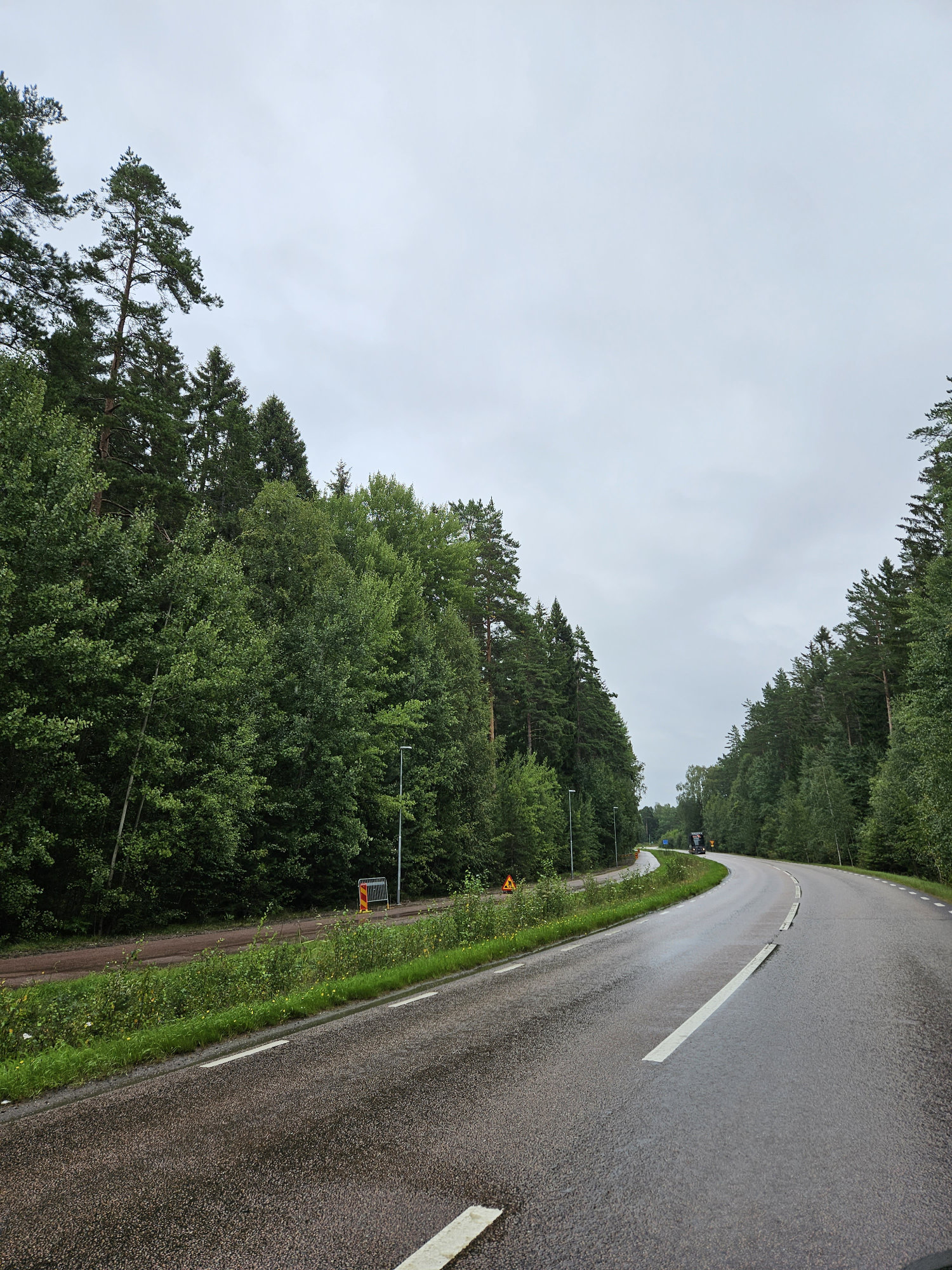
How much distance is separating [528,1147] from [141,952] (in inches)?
591

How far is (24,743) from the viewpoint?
51.2 feet

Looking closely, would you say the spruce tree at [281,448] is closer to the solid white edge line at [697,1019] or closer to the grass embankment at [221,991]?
the grass embankment at [221,991]

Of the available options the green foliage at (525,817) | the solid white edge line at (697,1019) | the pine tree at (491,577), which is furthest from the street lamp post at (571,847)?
the solid white edge line at (697,1019)

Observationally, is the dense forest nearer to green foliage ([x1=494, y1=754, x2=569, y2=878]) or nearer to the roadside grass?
green foliage ([x1=494, y1=754, x2=569, y2=878])

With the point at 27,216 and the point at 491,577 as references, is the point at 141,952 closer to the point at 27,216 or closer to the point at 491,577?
the point at 27,216

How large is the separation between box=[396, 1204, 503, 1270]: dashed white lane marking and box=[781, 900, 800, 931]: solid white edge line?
13.8m

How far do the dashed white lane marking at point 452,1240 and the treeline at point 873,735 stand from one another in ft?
82.3

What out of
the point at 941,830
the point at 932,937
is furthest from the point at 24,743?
the point at 941,830

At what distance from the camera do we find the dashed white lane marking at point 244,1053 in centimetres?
607

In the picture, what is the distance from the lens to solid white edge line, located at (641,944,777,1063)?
5.77m

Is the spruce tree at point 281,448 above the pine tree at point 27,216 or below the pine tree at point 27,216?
above

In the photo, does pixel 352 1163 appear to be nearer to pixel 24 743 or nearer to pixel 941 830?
pixel 24 743

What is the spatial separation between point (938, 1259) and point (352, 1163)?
8.91ft

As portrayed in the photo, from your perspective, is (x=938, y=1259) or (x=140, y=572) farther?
(x=140, y=572)
